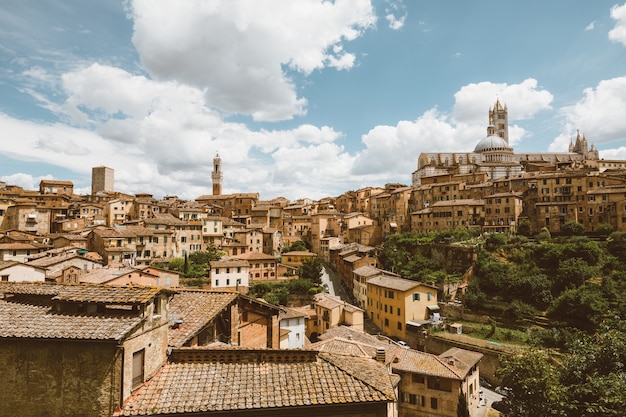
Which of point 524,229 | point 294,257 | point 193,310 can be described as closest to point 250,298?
point 193,310

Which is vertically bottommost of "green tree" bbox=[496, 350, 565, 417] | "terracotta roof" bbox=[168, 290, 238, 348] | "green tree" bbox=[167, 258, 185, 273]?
"green tree" bbox=[496, 350, 565, 417]

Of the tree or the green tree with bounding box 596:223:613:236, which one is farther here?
the tree

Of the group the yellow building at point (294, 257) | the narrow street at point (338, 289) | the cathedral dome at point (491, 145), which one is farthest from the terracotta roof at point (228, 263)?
the cathedral dome at point (491, 145)

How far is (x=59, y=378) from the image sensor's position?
8.24m

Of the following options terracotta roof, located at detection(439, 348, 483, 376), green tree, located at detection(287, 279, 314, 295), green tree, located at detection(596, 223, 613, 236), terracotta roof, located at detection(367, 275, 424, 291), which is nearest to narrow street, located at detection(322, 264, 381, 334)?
terracotta roof, located at detection(367, 275, 424, 291)

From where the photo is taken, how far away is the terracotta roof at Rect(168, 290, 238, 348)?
1089 centimetres

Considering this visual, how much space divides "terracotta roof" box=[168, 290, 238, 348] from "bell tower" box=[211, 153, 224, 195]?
106466mm

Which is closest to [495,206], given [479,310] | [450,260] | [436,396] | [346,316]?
[450,260]

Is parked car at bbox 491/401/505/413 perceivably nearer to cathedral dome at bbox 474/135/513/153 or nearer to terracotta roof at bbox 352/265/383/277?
terracotta roof at bbox 352/265/383/277

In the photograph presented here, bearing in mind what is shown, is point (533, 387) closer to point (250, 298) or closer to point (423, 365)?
point (423, 365)

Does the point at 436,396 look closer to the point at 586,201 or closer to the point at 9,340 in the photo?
the point at 9,340

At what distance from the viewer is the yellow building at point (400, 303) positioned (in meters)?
45.0

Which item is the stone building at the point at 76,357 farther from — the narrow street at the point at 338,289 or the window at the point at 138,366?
the narrow street at the point at 338,289

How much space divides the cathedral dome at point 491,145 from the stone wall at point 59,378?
117266mm
